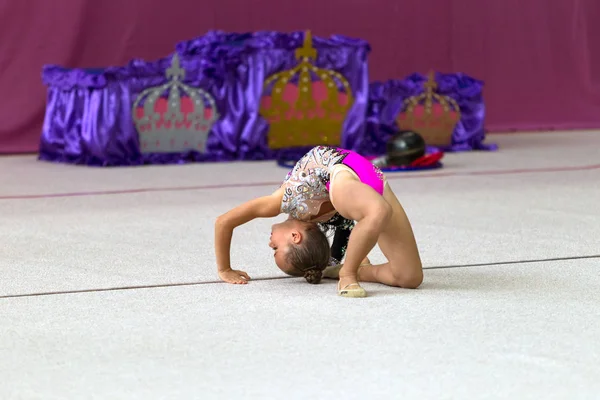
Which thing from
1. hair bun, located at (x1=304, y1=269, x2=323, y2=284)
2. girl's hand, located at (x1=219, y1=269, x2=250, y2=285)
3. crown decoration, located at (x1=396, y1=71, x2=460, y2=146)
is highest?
hair bun, located at (x1=304, y1=269, x2=323, y2=284)

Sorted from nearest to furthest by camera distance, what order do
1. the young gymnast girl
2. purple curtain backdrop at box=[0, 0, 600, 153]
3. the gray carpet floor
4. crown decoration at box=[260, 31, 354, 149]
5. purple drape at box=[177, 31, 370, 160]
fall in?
the gray carpet floor < the young gymnast girl < purple drape at box=[177, 31, 370, 160] < crown decoration at box=[260, 31, 354, 149] < purple curtain backdrop at box=[0, 0, 600, 153]

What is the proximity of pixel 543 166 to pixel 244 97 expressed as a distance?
1.71 metres

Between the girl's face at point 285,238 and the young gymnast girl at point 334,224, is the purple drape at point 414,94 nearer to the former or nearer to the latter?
the young gymnast girl at point 334,224

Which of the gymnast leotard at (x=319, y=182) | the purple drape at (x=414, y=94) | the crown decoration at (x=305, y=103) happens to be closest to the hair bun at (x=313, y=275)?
the gymnast leotard at (x=319, y=182)

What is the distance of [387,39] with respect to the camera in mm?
7438

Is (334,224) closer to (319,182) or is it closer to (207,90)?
(319,182)

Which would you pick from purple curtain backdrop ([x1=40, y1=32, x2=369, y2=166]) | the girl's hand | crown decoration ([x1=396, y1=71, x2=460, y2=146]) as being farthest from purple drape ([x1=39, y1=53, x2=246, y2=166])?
the girl's hand

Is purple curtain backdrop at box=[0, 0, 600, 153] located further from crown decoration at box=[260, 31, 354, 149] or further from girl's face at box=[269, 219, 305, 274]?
girl's face at box=[269, 219, 305, 274]

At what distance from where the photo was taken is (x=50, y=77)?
18.9 feet

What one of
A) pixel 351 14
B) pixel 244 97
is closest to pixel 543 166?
pixel 244 97

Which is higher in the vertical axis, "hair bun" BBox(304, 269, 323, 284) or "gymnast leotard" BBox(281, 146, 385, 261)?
"gymnast leotard" BBox(281, 146, 385, 261)

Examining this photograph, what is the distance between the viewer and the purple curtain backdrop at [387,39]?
6.50m

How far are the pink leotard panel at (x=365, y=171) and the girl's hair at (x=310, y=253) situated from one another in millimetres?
136

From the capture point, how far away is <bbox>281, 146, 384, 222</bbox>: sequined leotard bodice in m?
2.36
